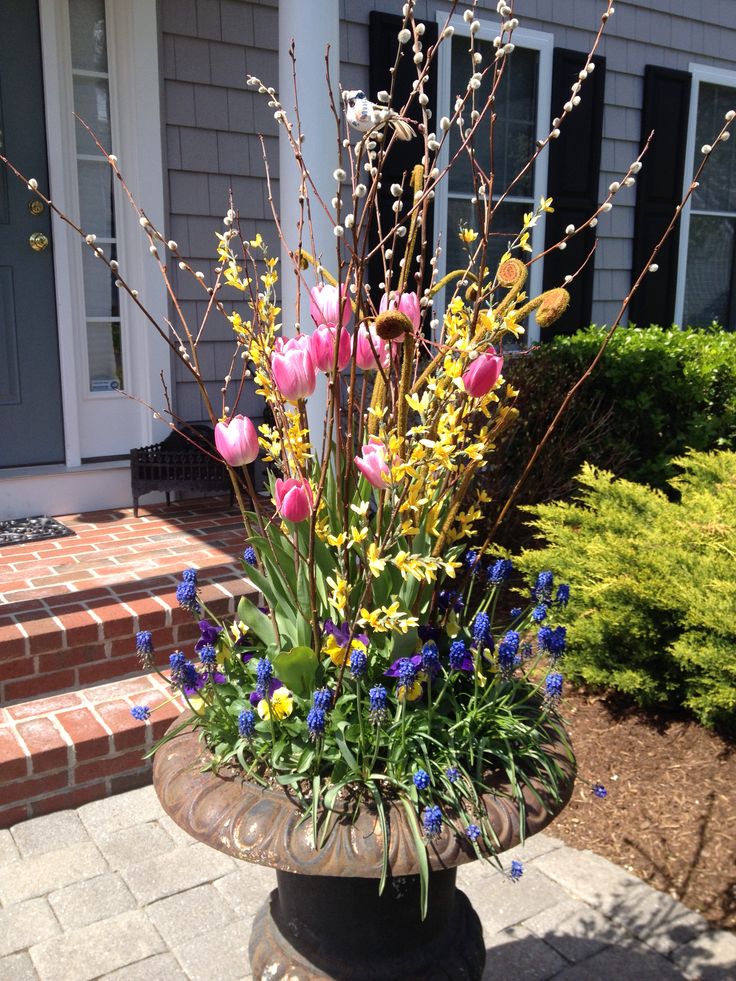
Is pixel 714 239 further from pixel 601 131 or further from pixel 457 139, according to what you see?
pixel 457 139

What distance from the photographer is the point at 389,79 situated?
4.70 m

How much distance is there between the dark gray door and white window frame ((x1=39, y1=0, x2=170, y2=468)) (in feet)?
0.17

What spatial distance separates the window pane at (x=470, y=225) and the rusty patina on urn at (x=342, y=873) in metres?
4.30

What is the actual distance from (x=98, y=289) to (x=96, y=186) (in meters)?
0.49

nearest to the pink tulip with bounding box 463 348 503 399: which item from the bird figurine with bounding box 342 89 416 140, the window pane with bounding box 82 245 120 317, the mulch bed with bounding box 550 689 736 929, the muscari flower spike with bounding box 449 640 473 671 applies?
the bird figurine with bounding box 342 89 416 140

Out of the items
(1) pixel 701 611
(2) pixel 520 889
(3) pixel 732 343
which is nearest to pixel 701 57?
(3) pixel 732 343

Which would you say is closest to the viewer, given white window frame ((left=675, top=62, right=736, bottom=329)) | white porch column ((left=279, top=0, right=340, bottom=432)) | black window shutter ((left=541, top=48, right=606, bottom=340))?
white porch column ((left=279, top=0, right=340, bottom=432))

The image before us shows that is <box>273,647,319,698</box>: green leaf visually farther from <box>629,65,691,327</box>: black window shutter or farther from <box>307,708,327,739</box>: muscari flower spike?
<box>629,65,691,327</box>: black window shutter

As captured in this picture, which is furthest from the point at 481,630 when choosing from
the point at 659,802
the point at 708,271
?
the point at 708,271

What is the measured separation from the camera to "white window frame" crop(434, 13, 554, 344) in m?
5.04

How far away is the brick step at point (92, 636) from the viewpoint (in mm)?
2900

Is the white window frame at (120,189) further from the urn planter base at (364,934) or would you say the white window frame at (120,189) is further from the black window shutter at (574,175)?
the urn planter base at (364,934)

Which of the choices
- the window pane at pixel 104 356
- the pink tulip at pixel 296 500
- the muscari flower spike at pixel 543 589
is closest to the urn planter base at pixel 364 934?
the muscari flower spike at pixel 543 589

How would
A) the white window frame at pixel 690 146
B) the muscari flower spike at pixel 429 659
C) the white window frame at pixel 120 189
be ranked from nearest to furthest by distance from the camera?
1. the muscari flower spike at pixel 429 659
2. the white window frame at pixel 120 189
3. the white window frame at pixel 690 146
